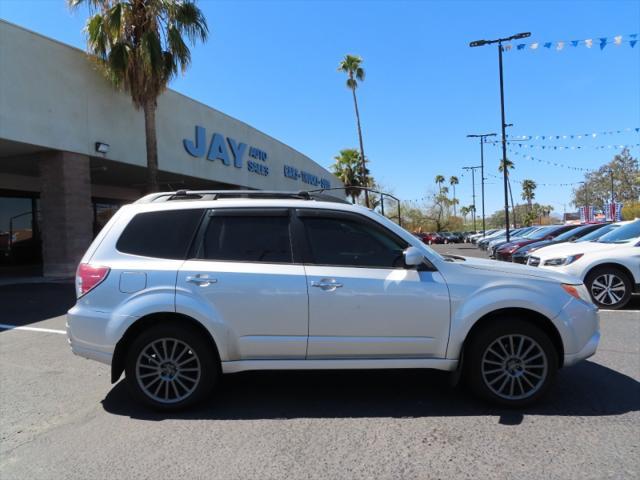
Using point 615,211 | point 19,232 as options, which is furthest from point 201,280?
point 615,211

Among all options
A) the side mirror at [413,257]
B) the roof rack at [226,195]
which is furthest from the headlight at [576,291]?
the roof rack at [226,195]

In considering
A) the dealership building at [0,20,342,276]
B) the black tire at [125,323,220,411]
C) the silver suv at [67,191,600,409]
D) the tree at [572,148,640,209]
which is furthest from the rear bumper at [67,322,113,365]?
the tree at [572,148,640,209]

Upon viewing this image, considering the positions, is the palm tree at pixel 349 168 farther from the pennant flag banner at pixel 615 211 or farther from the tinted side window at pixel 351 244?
the tinted side window at pixel 351 244

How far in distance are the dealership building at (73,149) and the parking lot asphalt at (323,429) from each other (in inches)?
381

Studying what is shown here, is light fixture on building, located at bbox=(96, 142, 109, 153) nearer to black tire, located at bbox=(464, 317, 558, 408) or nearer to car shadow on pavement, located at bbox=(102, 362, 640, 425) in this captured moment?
car shadow on pavement, located at bbox=(102, 362, 640, 425)

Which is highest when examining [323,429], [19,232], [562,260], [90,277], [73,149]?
[73,149]

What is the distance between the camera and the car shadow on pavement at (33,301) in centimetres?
841

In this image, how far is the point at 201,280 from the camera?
3.98 m

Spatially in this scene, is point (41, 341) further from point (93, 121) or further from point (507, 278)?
point (93, 121)

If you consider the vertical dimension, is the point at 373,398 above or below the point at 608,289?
below

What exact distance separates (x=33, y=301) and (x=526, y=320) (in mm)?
9883

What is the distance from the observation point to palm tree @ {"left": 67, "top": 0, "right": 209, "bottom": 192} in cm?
1385

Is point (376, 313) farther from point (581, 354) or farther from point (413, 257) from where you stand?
point (581, 354)

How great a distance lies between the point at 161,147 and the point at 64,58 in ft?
14.5
